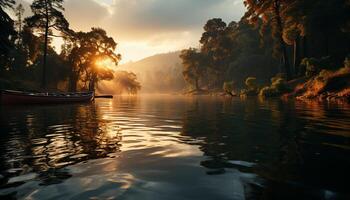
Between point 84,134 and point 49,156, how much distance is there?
3.27 m

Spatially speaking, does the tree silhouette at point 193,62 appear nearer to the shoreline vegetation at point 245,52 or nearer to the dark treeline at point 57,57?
the shoreline vegetation at point 245,52

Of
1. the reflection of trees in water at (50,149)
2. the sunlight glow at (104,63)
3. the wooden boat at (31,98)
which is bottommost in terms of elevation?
the reflection of trees in water at (50,149)

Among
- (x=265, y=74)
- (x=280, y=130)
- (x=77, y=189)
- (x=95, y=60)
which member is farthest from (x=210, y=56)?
(x=77, y=189)

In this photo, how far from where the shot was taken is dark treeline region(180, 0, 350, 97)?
38.4 metres

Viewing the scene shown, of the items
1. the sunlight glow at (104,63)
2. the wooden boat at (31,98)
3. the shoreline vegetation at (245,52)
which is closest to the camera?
the wooden boat at (31,98)

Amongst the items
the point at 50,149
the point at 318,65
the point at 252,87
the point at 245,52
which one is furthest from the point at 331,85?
the point at 245,52

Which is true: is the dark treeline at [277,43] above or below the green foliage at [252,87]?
above

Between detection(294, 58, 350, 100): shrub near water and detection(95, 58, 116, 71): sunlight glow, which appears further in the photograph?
detection(95, 58, 116, 71): sunlight glow

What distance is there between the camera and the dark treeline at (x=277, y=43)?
1512 inches

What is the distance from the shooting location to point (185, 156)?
649cm

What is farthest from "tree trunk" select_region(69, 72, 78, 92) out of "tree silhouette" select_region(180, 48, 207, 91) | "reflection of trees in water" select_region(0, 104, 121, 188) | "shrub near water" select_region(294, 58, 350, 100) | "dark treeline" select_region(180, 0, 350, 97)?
"reflection of trees in water" select_region(0, 104, 121, 188)

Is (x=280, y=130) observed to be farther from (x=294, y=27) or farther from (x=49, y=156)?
(x=294, y=27)

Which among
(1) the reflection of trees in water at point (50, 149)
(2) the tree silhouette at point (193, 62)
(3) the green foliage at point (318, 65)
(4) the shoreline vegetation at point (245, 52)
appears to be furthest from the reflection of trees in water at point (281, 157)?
(2) the tree silhouette at point (193, 62)

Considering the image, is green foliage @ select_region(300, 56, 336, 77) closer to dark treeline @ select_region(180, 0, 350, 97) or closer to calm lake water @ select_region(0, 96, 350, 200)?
dark treeline @ select_region(180, 0, 350, 97)
